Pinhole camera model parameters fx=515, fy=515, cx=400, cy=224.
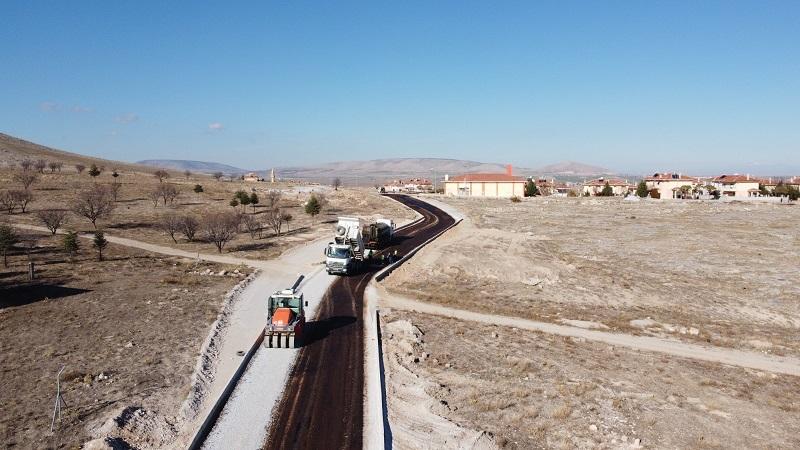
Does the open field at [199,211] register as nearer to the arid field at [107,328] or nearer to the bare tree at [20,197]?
the arid field at [107,328]

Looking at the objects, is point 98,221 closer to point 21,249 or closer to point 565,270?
point 21,249

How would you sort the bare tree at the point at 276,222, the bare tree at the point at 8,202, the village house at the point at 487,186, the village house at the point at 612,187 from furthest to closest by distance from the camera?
the village house at the point at 612,187 → the village house at the point at 487,186 → the bare tree at the point at 8,202 → the bare tree at the point at 276,222

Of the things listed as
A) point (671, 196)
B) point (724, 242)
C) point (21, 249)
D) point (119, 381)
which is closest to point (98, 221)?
point (21, 249)

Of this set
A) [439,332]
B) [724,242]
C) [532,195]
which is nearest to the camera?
[439,332]

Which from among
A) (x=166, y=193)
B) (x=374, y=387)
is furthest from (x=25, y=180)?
(x=374, y=387)

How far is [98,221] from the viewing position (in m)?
58.9

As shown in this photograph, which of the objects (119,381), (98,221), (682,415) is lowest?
(682,415)

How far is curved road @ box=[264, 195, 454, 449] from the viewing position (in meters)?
15.4

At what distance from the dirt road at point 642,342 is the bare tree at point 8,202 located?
2149 inches

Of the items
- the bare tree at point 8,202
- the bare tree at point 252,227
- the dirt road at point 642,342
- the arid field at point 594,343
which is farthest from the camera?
the bare tree at point 8,202

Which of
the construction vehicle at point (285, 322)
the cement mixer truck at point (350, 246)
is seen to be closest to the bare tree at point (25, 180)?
the cement mixer truck at point (350, 246)

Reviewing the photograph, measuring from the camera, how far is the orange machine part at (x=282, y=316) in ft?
72.4

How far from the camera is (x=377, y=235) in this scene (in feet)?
157

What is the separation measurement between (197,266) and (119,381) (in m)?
22.0
